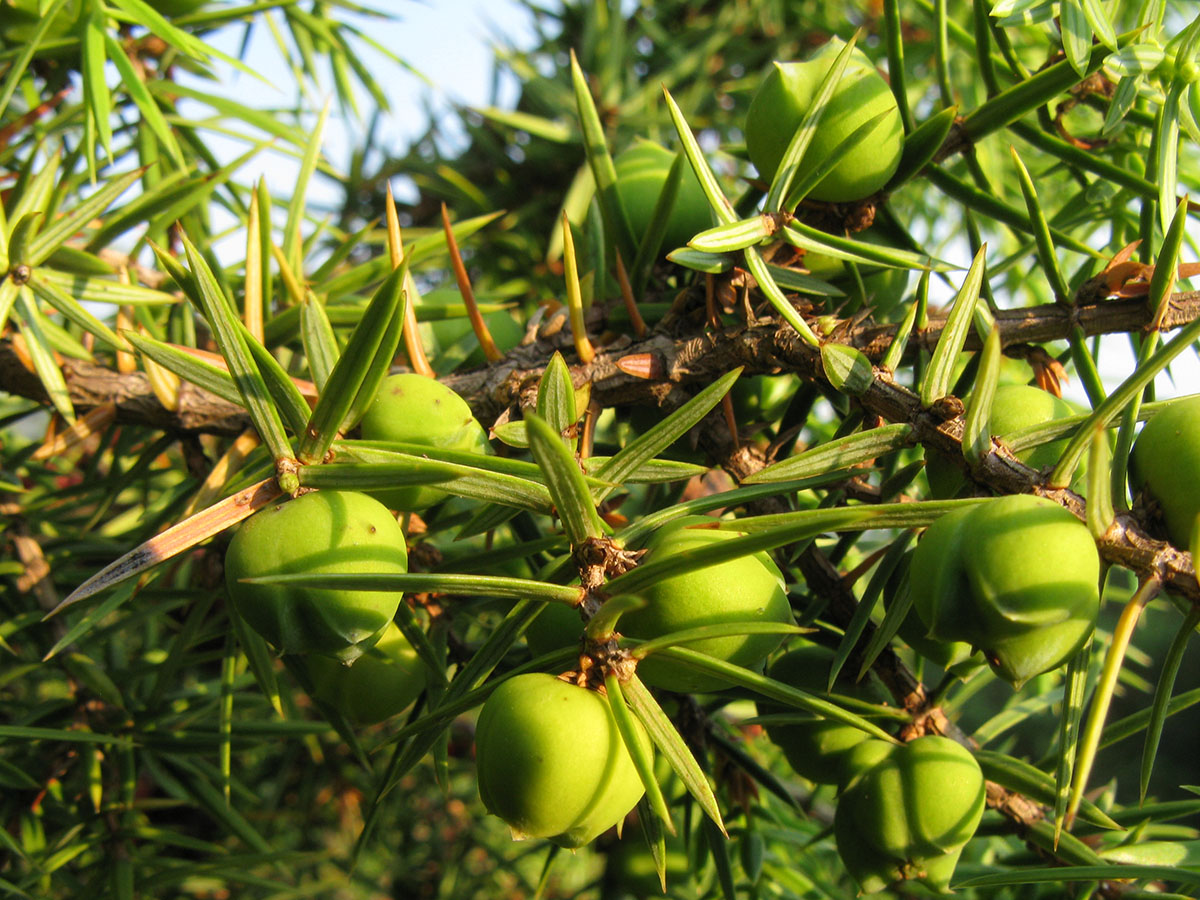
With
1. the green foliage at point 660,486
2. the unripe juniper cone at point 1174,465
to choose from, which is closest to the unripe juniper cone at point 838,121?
the green foliage at point 660,486

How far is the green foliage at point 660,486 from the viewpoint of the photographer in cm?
42

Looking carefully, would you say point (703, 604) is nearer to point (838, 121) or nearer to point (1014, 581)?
point (1014, 581)

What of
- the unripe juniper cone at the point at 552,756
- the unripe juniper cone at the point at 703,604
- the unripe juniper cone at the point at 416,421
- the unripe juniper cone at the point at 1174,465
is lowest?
the unripe juniper cone at the point at 552,756

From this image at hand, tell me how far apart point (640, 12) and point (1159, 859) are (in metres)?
1.59

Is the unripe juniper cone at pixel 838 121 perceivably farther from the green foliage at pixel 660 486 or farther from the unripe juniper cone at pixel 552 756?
the unripe juniper cone at pixel 552 756

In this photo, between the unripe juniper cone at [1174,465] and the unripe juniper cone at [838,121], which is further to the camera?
the unripe juniper cone at [838,121]

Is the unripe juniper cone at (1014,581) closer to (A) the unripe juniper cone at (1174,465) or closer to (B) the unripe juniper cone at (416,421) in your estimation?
(A) the unripe juniper cone at (1174,465)

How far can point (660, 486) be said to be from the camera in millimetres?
778

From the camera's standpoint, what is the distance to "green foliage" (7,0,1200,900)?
420mm

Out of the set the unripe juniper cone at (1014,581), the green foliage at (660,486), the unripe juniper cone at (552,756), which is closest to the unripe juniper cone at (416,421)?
the green foliage at (660,486)

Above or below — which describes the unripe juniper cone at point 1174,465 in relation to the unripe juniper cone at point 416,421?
below

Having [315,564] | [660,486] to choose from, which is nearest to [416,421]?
[315,564]

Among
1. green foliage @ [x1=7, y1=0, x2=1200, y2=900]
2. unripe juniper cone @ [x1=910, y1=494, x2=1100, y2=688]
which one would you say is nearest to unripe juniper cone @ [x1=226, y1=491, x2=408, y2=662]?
green foliage @ [x1=7, y1=0, x2=1200, y2=900]

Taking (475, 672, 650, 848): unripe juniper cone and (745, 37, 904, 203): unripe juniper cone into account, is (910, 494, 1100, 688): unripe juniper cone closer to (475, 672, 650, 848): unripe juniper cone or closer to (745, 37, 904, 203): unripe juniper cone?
(475, 672, 650, 848): unripe juniper cone
